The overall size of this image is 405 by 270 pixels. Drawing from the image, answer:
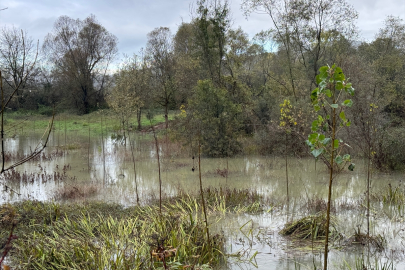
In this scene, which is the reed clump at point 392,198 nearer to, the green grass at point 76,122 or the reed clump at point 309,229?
the reed clump at point 309,229

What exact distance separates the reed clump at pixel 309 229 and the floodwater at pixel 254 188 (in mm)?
183

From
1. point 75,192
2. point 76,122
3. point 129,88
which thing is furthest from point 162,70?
point 75,192

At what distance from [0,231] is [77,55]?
3706 cm

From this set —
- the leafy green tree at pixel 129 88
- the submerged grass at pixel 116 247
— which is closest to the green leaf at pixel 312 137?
the submerged grass at pixel 116 247

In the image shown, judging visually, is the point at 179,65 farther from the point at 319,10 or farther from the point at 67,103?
the point at 67,103

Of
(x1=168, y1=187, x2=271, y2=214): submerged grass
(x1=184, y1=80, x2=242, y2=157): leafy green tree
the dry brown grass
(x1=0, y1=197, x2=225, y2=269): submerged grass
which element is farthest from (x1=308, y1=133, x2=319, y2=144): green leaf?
(x1=184, y1=80, x2=242, y2=157): leafy green tree

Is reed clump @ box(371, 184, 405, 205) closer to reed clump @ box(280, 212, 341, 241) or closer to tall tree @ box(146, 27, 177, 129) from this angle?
reed clump @ box(280, 212, 341, 241)

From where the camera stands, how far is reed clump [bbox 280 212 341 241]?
5.20 m

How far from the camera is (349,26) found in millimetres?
16234

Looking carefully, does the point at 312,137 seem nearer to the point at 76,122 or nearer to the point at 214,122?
the point at 214,122

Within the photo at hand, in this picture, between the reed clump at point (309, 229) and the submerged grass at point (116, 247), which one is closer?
the submerged grass at point (116, 247)

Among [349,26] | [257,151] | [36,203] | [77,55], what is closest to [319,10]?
[349,26]

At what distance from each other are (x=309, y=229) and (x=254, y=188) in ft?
12.2

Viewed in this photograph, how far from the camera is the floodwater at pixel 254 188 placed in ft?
15.5
